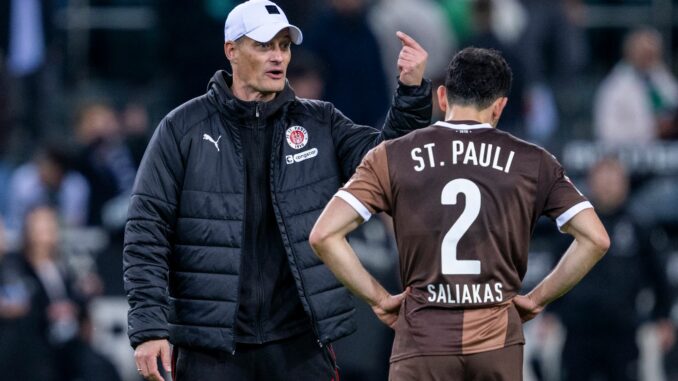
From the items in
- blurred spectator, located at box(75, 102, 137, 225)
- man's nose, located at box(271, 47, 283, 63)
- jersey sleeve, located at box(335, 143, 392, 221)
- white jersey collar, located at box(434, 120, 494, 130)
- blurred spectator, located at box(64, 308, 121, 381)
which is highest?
man's nose, located at box(271, 47, 283, 63)

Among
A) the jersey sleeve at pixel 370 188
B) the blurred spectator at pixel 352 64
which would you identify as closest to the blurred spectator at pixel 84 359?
the blurred spectator at pixel 352 64

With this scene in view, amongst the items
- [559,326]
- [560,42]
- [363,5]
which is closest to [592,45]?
[560,42]

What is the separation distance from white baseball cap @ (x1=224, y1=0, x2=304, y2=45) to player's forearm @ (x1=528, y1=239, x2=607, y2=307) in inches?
58.5

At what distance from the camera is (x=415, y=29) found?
13.1m

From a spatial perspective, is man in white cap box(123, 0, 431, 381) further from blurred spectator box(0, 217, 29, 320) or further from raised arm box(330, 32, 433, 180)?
blurred spectator box(0, 217, 29, 320)

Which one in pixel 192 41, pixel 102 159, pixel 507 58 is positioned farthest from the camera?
pixel 102 159

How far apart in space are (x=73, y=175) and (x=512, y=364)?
770cm

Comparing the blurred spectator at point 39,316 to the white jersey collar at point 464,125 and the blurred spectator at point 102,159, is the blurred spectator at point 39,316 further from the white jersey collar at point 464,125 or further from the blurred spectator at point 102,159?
the white jersey collar at point 464,125

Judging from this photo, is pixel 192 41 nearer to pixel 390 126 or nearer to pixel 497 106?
pixel 390 126

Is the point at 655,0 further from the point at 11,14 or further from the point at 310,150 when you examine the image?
the point at 310,150

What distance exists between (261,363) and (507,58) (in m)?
6.36

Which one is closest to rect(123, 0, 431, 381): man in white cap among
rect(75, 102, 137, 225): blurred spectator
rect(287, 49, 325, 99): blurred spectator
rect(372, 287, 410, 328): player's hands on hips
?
rect(372, 287, 410, 328): player's hands on hips

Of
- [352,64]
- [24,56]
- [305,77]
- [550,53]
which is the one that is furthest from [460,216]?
[550,53]

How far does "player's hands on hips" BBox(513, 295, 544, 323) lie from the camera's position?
19.5ft
